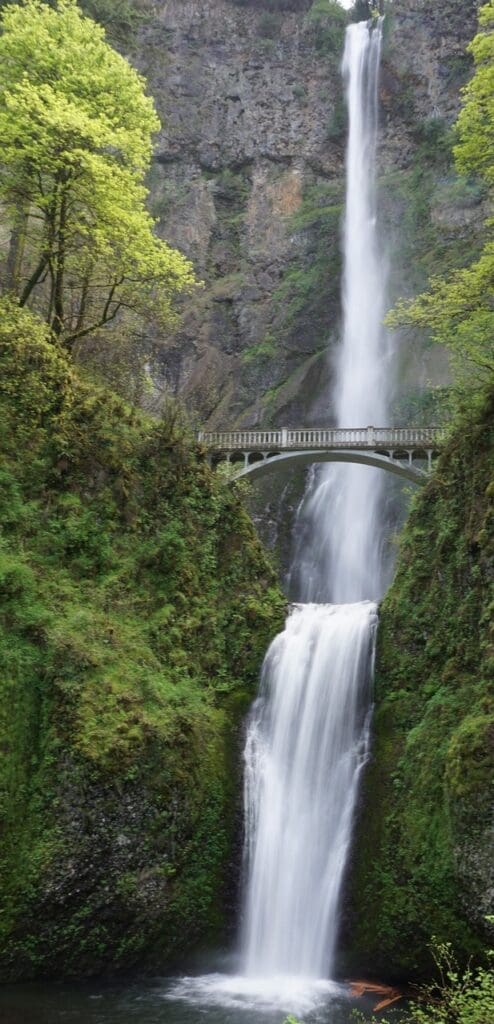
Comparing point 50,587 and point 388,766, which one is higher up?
point 50,587

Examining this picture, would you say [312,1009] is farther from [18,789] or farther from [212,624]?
[212,624]

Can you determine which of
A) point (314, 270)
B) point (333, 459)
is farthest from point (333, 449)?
point (314, 270)

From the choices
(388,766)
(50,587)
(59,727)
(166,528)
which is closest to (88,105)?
(166,528)

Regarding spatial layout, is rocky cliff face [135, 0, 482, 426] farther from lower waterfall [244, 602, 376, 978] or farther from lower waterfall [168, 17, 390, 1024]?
lower waterfall [244, 602, 376, 978]

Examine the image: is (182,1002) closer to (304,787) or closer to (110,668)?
(304,787)

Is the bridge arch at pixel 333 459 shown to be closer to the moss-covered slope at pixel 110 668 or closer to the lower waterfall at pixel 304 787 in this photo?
the moss-covered slope at pixel 110 668

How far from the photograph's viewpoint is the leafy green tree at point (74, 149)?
645 inches

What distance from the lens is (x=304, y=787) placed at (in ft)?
45.1

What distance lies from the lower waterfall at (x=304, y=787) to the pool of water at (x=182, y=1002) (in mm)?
639

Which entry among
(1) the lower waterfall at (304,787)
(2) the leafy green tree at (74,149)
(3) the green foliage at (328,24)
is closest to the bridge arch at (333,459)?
(2) the leafy green tree at (74,149)

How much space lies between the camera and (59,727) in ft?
40.7

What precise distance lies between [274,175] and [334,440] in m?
24.2

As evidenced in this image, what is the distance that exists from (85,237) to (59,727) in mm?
11856

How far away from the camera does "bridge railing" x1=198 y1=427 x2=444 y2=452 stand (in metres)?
23.8
